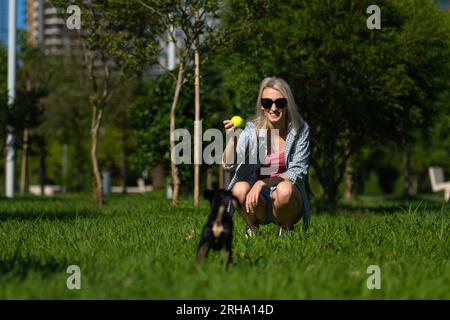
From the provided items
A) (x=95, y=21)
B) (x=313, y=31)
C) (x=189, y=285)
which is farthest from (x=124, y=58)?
(x=189, y=285)

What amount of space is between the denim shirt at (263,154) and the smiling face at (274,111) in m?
0.09

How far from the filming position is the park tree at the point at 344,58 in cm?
1234

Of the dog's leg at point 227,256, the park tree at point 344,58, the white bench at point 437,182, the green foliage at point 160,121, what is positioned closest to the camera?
the dog's leg at point 227,256

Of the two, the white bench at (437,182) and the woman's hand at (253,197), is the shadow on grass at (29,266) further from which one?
the white bench at (437,182)

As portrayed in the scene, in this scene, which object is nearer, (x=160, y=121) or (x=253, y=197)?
(x=253, y=197)

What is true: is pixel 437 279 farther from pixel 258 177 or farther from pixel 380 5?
pixel 380 5

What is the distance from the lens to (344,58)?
12.6 m

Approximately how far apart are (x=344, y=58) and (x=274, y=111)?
6640 mm

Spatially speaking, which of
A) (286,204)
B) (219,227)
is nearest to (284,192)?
(286,204)

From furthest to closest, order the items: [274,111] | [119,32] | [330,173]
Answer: [330,173], [119,32], [274,111]

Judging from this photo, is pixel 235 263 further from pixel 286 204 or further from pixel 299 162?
pixel 299 162

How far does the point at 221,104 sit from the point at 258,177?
1418cm

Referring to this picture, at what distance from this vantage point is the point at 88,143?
115 feet

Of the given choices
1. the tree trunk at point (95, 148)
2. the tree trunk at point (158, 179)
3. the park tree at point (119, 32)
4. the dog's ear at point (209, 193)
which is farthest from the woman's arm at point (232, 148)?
the tree trunk at point (158, 179)
